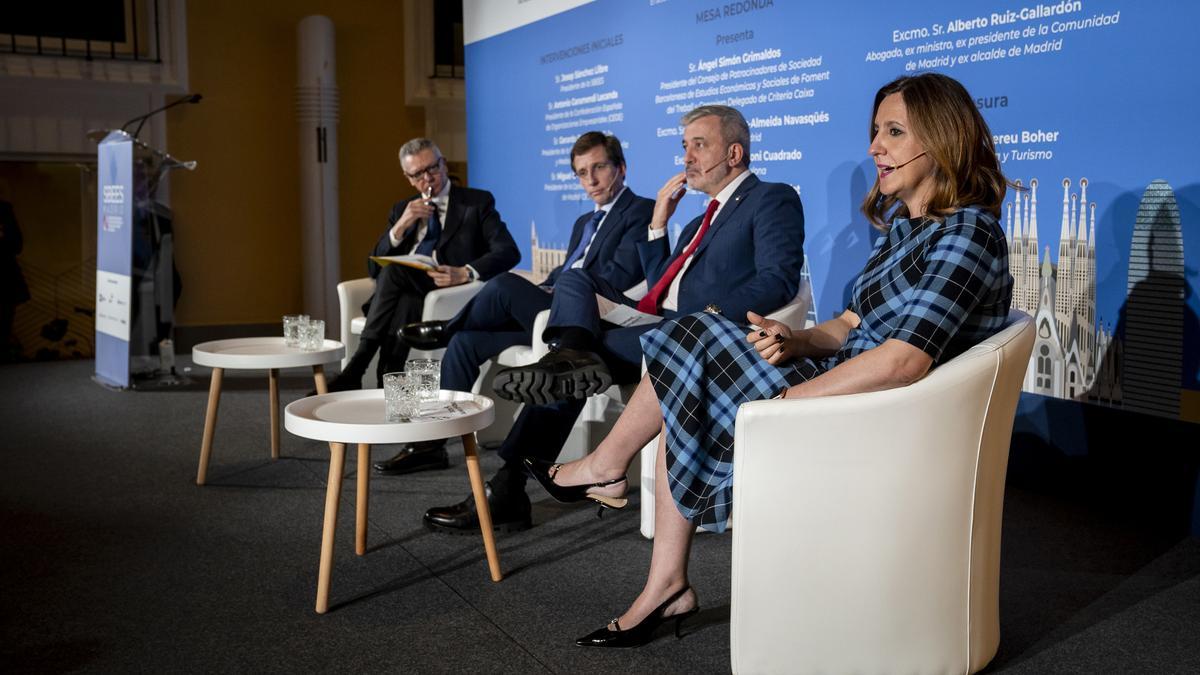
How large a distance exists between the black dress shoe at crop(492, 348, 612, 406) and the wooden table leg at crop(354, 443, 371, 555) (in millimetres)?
388

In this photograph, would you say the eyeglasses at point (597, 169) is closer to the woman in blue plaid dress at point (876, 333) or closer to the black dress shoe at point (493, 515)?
the black dress shoe at point (493, 515)

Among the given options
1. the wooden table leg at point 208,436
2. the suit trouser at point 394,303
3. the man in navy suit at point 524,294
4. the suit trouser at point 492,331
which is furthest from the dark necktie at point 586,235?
the wooden table leg at point 208,436

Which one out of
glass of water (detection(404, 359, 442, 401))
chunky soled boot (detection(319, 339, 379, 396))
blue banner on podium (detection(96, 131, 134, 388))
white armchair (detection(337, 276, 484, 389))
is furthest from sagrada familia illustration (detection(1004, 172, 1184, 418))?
blue banner on podium (detection(96, 131, 134, 388))

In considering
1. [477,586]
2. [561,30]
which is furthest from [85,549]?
[561,30]

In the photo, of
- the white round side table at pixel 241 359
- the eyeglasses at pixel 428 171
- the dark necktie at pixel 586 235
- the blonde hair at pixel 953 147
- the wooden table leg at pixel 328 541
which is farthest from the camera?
the eyeglasses at pixel 428 171

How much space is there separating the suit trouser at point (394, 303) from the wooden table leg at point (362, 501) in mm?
1655

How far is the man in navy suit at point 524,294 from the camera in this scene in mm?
3941

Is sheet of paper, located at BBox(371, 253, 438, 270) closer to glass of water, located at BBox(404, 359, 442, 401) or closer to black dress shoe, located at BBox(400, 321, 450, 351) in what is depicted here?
black dress shoe, located at BBox(400, 321, 450, 351)

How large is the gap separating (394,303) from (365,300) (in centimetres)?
61

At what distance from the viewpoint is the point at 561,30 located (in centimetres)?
595

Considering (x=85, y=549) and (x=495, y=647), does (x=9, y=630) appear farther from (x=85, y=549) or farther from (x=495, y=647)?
(x=495, y=647)

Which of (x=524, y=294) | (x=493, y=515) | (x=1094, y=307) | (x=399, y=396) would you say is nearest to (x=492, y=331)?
(x=524, y=294)

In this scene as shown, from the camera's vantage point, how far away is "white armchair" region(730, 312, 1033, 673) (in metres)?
1.93

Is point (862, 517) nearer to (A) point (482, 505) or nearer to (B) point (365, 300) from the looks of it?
(A) point (482, 505)
